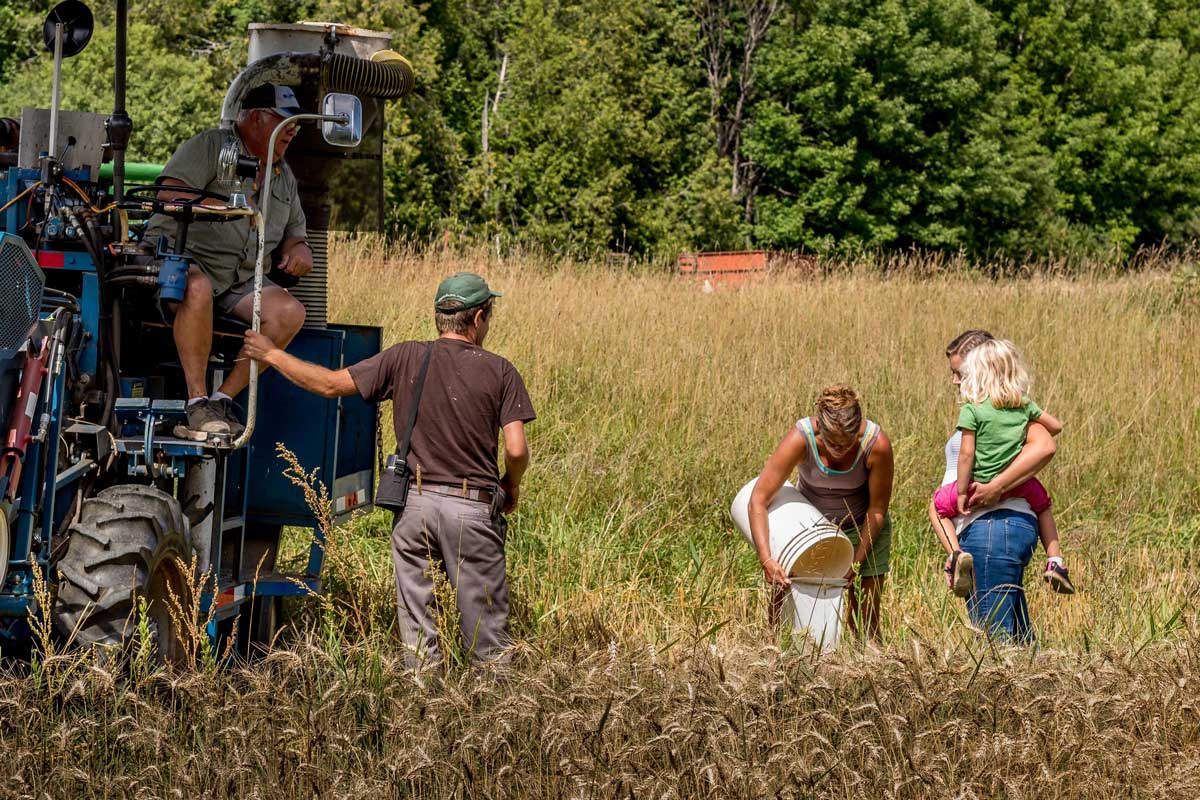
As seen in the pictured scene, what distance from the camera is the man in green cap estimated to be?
19.3 feet

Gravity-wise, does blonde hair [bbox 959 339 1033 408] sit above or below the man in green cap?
above

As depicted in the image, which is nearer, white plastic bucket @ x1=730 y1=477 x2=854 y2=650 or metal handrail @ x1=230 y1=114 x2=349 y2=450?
metal handrail @ x1=230 y1=114 x2=349 y2=450

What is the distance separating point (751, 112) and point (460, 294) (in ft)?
105

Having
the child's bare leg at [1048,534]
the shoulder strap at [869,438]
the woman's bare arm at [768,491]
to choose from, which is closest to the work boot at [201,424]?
the woman's bare arm at [768,491]

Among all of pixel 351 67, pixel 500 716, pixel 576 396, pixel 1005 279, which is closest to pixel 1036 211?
pixel 1005 279

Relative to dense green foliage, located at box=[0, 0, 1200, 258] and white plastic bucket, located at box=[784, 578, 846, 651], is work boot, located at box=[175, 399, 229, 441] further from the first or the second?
dense green foliage, located at box=[0, 0, 1200, 258]

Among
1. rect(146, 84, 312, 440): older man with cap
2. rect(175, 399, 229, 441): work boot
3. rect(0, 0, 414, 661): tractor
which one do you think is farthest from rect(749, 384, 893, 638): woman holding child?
rect(175, 399, 229, 441): work boot

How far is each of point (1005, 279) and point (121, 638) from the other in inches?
481

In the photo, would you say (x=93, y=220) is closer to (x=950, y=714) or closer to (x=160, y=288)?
(x=160, y=288)

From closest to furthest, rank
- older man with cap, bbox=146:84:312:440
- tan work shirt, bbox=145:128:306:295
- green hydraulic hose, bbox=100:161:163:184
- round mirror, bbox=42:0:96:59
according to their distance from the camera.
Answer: round mirror, bbox=42:0:96:59 < older man with cap, bbox=146:84:312:440 < tan work shirt, bbox=145:128:306:295 < green hydraulic hose, bbox=100:161:163:184

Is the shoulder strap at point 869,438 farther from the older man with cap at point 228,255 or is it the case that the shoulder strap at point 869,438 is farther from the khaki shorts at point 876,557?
the older man with cap at point 228,255

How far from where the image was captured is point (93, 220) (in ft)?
18.4

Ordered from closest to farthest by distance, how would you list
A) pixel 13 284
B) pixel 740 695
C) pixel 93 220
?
pixel 740 695
pixel 13 284
pixel 93 220

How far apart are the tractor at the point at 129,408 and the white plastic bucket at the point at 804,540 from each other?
1.81m
